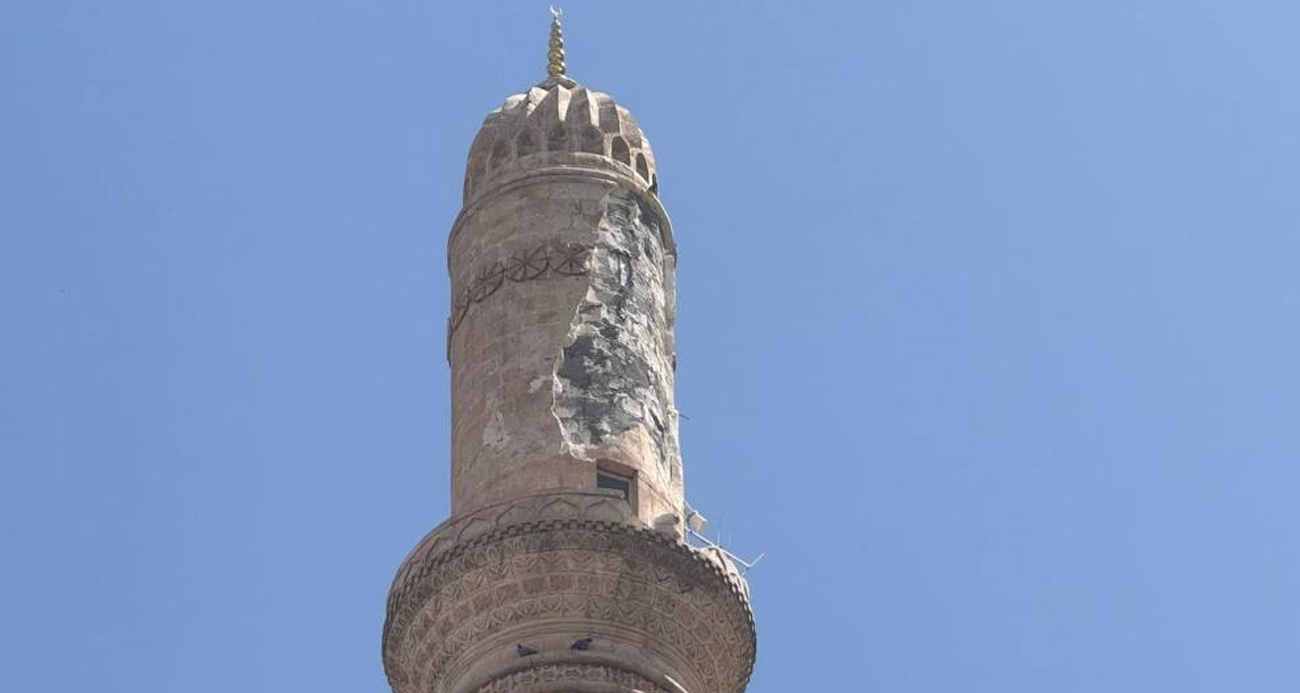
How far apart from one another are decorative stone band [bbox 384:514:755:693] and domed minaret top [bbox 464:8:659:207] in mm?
2598

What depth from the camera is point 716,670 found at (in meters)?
14.9

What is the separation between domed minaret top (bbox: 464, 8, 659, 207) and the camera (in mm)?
16719

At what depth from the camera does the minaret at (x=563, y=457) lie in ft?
47.6

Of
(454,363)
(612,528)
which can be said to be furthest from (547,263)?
(612,528)

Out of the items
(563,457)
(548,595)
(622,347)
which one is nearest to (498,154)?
(622,347)

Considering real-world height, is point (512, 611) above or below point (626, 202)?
below

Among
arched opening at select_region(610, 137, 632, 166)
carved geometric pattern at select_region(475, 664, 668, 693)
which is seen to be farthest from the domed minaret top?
carved geometric pattern at select_region(475, 664, 668, 693)

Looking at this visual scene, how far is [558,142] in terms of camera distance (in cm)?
1683

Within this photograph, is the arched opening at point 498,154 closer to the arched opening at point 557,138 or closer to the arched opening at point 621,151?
the arched opening at point 557,138

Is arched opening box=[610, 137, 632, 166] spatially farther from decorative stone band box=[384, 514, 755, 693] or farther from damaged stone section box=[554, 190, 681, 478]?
decorative stone band box=[384, 514, 755, 693]

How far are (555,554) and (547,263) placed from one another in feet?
6.49

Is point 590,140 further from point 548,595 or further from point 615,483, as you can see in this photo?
point 548,595

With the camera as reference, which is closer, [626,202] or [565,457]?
[565,457]

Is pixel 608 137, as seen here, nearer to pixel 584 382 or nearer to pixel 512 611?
pixel 584 382
